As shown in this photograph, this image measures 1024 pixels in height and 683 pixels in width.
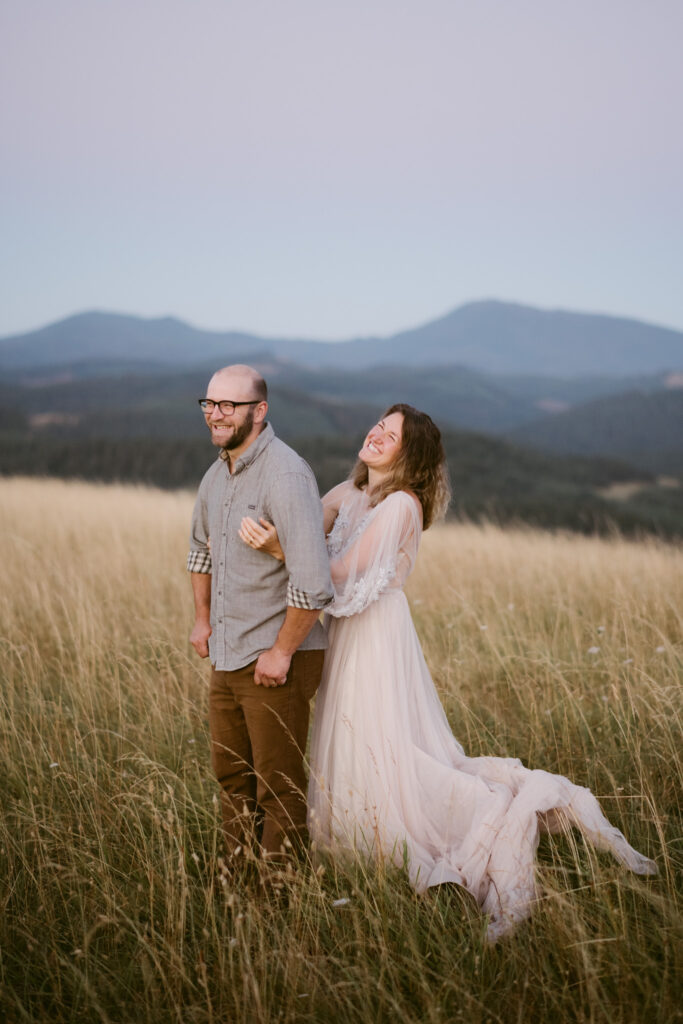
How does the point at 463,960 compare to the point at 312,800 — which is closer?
the point at 463,960

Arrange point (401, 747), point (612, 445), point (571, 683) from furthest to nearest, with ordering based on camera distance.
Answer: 1. point (612, 445)
2. point (571, 683)
3. point (401, 747)

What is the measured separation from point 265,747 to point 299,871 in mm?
447

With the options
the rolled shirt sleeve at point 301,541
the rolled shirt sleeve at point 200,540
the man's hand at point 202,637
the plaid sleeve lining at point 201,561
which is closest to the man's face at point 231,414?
the rolled shirt sleeve at point 301,541

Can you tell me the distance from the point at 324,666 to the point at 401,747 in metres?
0.44

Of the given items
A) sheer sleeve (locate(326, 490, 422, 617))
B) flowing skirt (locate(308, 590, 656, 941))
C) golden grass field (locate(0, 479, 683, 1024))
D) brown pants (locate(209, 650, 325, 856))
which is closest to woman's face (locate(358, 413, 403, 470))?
sheer sleeve (locate(326, 490, 422, 617))

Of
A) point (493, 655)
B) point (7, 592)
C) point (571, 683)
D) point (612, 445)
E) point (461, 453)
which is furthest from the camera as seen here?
point (612, 445)

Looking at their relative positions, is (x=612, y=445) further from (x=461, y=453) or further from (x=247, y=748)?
(x=247, y=748)

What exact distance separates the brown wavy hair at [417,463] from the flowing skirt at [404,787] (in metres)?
0.42

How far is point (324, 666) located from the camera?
132 inches

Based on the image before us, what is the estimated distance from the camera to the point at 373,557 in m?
3.11

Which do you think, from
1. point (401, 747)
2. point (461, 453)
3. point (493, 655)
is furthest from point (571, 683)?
point (461, 453)

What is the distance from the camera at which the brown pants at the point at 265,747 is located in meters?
2.98

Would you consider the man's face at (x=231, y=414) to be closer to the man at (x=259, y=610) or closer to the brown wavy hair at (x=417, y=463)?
the man at (x=259, y=610)

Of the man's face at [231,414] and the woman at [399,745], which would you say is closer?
the man's face at [231,414]
